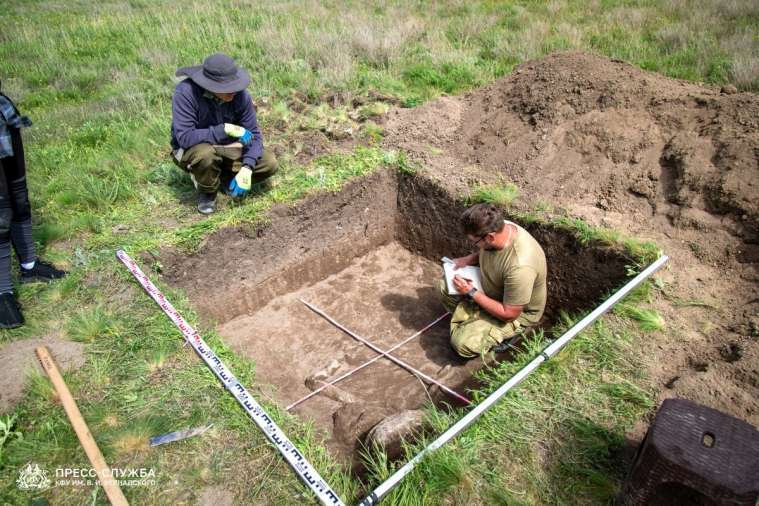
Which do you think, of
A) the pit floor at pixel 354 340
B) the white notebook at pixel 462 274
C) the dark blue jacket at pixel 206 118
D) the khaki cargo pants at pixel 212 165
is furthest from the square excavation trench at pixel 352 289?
the dark blue jacket at pixel 206 118

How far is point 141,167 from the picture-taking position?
534 centimetres

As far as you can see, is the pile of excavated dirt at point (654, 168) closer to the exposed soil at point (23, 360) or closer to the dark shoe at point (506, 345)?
the dark shoe at point (506, 345)

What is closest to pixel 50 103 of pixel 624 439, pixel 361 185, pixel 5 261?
pixel 5 261

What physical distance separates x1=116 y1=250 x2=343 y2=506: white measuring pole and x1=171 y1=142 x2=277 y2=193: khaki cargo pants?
107 centimetres

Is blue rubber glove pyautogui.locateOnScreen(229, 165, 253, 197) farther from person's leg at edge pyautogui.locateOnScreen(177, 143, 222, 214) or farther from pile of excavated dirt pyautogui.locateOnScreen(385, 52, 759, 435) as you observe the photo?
pile of excavated dirt pyautogui.locateOnScreen(385, 52, 759, 435)

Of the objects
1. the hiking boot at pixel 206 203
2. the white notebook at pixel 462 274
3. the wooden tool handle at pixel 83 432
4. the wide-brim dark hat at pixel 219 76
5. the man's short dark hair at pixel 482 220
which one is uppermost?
the wide-brim dark hat at pixel 219 76

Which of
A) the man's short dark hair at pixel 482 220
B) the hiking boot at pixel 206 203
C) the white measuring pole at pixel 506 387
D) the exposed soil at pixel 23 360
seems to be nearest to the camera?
the white measuring pole at pixel 506 387

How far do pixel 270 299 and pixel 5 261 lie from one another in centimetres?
218

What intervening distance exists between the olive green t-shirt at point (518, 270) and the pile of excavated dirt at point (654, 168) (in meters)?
0.85

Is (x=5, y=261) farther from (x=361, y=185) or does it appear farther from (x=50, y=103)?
(x=50, y=103)

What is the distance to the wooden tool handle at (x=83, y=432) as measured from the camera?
2.37 m

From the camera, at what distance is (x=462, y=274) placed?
390 cm

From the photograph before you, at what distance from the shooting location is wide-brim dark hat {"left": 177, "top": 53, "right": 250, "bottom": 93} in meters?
3.98

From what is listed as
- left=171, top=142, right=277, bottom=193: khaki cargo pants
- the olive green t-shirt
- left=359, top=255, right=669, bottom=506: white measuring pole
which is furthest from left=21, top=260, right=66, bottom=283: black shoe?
the olive green t-shirt
